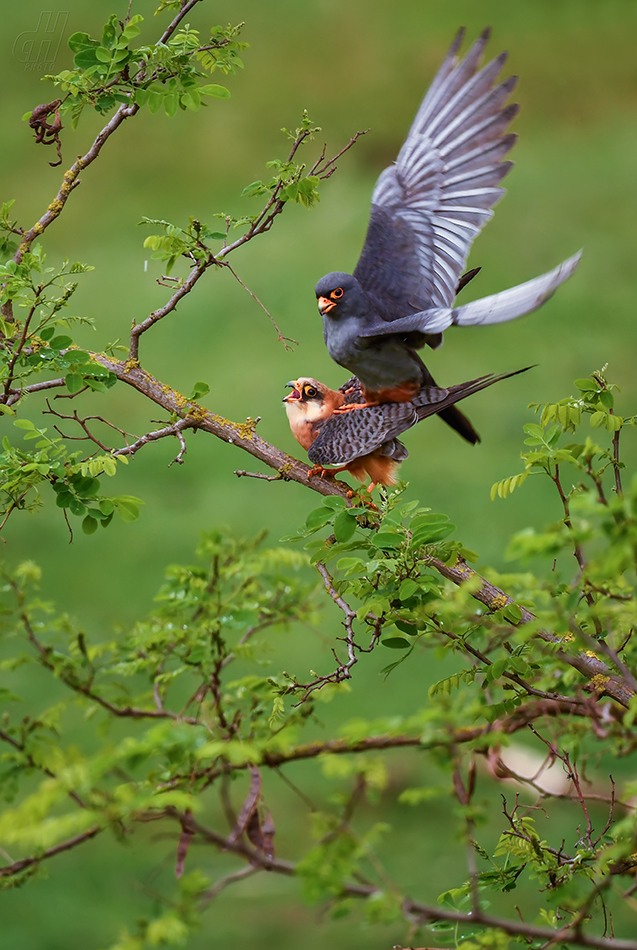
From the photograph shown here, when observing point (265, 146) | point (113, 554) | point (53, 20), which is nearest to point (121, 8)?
point (53, 20)

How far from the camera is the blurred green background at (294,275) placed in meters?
4.75

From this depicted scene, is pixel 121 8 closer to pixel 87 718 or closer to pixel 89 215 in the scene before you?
pixel 89 215

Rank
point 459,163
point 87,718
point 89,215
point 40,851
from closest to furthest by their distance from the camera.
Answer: point 40,851
point 87,718
point 459,163
point 89,215

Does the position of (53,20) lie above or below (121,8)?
below

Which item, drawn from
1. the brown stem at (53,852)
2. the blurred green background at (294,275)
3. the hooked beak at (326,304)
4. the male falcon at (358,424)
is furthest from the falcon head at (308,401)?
the blurred green background at (294,275)

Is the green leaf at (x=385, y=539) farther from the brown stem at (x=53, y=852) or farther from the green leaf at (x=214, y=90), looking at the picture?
the green leaf at (x=214, y=90)

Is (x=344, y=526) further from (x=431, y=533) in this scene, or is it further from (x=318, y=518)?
(x=431, y=533)

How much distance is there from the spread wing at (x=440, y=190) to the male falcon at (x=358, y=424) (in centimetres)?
25

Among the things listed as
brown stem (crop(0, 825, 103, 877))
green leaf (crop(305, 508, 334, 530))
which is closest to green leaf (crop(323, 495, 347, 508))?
green leaf (crop(305, 508, 334, 530))

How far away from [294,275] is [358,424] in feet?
16.5

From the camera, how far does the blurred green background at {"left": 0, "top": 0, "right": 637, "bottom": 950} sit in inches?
187

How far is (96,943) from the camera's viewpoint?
4043mm

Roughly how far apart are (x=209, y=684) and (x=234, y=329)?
584 cm

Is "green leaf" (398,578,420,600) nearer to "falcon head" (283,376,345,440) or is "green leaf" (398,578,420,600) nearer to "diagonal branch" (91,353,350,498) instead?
"diagonal branch" (91,353,350,498)
